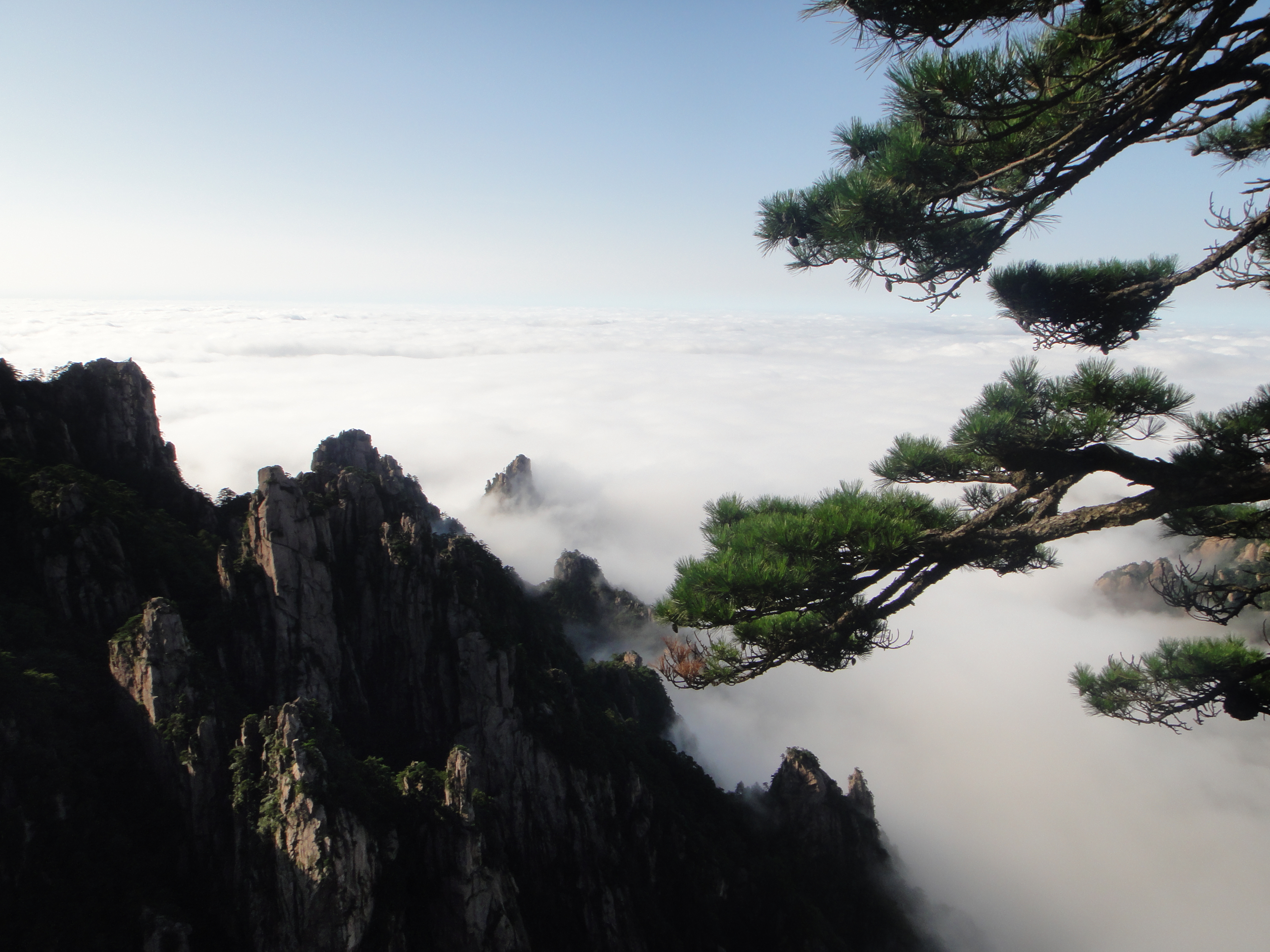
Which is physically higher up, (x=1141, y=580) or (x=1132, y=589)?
(x=1141, y=580)

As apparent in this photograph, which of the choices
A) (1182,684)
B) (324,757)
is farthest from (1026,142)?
(324,757)

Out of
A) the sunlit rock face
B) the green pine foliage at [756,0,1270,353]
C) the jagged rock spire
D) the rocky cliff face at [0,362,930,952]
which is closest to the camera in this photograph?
the green pine foliage at [756,0,1270,353]

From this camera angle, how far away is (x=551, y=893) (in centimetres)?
2438

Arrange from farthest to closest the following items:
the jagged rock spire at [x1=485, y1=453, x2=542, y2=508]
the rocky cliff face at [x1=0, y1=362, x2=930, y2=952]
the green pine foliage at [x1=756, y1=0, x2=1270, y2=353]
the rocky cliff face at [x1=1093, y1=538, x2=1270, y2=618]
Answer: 1. the jagged rock spire at [x1=485, y1=453, x2=542, y2=508]
2. the rocky cliff face at [x1=1093, y1=538, x2=1270, y2=618]
3. the rocky cliff face at [x1=0, y1=362, x2=930, y2=952]
4. the green pine foliage at [x1=756, y1=0, x2=1270, y2=353]

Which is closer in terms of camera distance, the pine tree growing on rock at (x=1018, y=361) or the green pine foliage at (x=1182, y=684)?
the pine tree growing on rock at (x=1018, y=361)

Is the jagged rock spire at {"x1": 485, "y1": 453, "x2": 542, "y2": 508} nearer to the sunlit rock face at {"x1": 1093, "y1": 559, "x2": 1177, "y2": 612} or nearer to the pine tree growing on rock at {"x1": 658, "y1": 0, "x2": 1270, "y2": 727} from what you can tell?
the sunlit rock face at {"x1": 1093, "y1": 559, "x2": 1177, "y2": 612}

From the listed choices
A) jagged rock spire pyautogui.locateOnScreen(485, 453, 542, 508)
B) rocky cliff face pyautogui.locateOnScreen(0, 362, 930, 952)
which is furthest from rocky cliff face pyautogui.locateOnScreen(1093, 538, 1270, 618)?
jagged rock spire pyautogui.locateOnScreen(485, 453, 542, 508)

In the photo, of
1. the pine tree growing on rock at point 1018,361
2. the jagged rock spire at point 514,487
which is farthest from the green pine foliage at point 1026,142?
the jagged rock spire at point 514,487

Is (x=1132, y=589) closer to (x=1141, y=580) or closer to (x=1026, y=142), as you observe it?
(x=1141, y=580)

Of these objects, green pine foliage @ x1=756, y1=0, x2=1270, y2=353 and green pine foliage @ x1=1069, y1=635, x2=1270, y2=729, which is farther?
green pine foliage @ x1=1069, y1=635, x2=1270, y2=729

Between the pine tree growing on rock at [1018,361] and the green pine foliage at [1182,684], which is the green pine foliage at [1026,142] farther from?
the green pine foliage at [1182,684]

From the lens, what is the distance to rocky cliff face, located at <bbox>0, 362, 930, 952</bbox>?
16516 millimetres

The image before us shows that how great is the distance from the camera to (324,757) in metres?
17.7

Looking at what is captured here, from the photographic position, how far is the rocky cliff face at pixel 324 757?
1652cm
